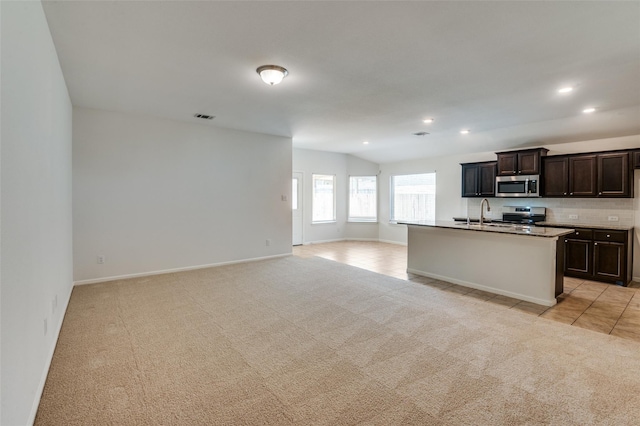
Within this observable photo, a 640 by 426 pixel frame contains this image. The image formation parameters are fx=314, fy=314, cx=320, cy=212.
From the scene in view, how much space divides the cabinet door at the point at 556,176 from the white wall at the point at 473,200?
1.01 ft

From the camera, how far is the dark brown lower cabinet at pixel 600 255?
4875 mm

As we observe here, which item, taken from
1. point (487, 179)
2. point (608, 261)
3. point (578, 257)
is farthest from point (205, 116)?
point (608, 261)

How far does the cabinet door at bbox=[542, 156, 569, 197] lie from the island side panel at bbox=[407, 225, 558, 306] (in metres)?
2.40

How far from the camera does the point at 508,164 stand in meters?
6.27

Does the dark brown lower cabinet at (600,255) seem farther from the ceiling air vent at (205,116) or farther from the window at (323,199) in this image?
the ceiling air vent at (205,116)

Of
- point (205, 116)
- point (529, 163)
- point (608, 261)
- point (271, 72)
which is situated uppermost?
point (205, 116)

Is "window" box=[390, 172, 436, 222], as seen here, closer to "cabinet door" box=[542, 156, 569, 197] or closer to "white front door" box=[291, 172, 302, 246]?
"cabinet door" box=[542, 156, 569, 197]

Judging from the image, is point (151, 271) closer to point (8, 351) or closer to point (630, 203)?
point (8, 351)

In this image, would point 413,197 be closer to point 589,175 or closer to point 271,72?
point 589,175

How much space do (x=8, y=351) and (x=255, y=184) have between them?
501cm

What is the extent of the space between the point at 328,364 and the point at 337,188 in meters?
7.17

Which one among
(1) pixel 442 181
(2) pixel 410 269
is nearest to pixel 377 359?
(2) pixel 410 269

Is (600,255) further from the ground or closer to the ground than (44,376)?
further from the ground

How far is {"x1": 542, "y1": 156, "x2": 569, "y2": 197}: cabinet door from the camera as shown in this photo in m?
5.63
